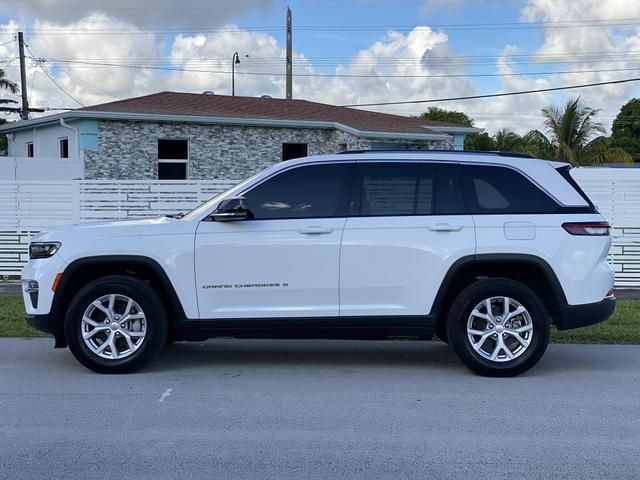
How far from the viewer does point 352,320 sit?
6.81 metres

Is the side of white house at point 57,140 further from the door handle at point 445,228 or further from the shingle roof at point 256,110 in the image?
the door handle at point 445,228

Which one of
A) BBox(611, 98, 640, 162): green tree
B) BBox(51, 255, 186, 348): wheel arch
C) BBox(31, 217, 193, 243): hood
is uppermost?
BBox(611, 98, 640, 162): green tree

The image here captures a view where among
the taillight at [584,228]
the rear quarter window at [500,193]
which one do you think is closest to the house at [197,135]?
the rear quarter window at [500,193]

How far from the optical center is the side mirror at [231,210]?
6.70 metres

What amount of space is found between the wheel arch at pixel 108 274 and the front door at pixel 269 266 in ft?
0.89

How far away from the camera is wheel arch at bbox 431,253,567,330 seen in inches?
266

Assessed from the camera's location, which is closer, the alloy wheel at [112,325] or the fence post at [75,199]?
the alloy wheel at [112,325]

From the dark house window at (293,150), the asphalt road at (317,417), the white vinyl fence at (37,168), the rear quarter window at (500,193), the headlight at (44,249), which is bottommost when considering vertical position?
the asphalt road at (317,417)

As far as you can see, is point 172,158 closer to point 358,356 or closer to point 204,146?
point 204,146

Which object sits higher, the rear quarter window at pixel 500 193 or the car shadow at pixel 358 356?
the rear quarter window at pixel 500 193

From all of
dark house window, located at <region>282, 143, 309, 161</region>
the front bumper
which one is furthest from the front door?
dark house window, located at <region>282, 143, 309, 161</region>

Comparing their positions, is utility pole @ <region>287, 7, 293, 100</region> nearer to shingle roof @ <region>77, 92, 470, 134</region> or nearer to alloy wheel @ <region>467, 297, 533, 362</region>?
shingle roof @ <region>77, 92, 470, 134</region>

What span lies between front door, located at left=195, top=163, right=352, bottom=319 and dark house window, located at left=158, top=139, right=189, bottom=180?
47.9 feet

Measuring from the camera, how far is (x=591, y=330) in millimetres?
9312
